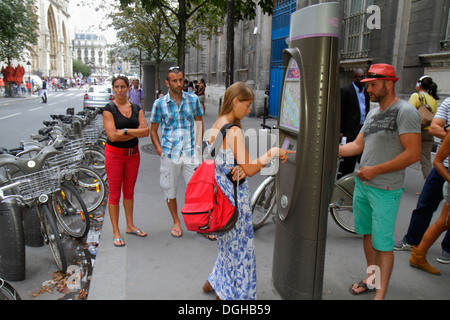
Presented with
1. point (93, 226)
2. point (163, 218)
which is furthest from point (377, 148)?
point (93, 226)

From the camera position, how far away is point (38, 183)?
3715 mm

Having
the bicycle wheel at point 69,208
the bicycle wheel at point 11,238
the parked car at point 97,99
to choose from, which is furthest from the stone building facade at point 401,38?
the parked car at point 97,99

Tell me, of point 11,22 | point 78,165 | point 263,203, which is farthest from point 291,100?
point 11,22

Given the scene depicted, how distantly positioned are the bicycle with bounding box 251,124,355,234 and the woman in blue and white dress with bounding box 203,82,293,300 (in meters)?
1.67

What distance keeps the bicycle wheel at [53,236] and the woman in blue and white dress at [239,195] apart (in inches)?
64.0

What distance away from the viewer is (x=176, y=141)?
4145 mm

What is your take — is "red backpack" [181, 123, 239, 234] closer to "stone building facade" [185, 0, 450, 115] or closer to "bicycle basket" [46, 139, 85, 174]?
"bicycle basket" [46, 139, 85, 174]

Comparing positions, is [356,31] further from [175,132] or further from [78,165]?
[78,165]

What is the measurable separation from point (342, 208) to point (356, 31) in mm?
7653

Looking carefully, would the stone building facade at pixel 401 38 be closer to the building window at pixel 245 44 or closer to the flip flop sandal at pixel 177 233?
the flip flop sandal at pixel 177 233

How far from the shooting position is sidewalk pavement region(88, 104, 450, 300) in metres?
3.20

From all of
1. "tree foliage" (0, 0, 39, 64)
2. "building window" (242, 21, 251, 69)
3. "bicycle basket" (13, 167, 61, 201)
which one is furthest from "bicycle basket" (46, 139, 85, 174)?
"tree foliage" (0, 0, 39, 64)

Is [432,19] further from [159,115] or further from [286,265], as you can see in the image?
[286,265]
